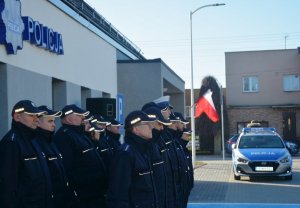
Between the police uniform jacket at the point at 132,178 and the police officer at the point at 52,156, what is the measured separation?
670mm

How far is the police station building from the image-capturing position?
9352 mm

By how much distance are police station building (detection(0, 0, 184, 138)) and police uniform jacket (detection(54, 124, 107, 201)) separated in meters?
2.97

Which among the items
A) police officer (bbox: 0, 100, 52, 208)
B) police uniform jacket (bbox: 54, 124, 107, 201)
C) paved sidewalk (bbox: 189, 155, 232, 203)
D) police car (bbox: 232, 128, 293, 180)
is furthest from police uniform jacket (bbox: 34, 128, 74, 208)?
police car (bbox: 232, 128, 293, 180)

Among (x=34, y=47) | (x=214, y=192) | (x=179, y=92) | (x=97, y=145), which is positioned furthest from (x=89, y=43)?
(x=179, y=92)

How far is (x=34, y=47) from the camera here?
10883mm

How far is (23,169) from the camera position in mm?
5500

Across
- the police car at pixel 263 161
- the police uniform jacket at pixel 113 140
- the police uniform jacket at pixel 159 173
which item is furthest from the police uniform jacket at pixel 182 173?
the police car at pixel 263 161

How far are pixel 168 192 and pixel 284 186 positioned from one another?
11160mm

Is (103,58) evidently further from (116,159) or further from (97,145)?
(116,159)

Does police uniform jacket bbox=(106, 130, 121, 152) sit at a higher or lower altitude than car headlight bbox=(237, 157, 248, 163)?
higher

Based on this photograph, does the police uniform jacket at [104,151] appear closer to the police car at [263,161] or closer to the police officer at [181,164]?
the police officer at [181,164]

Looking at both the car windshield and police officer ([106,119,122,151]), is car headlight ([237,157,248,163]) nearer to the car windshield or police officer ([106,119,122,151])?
the car windshield

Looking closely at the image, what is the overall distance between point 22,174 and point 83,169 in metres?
1.26

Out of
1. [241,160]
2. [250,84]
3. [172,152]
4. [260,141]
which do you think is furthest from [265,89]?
[172,152]
